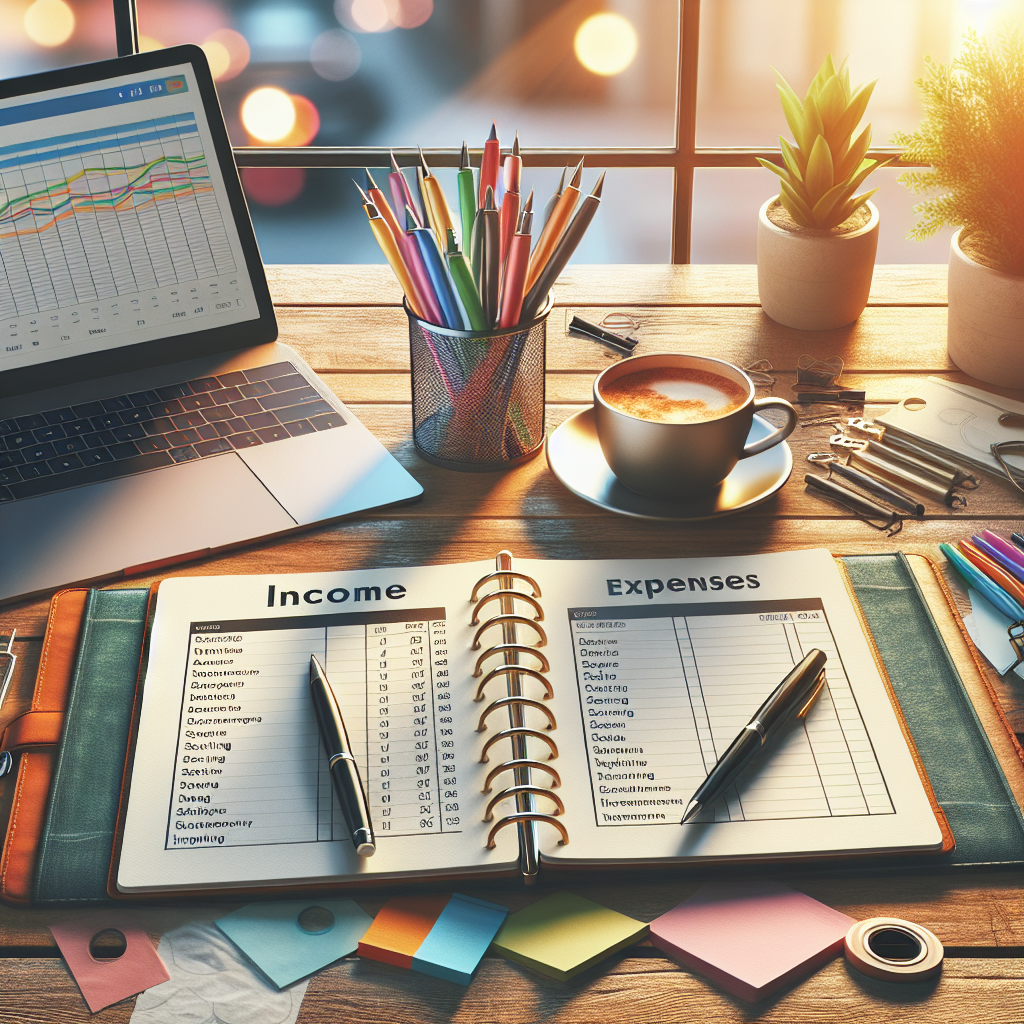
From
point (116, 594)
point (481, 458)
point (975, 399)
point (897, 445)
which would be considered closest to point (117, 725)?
point (116, 594)

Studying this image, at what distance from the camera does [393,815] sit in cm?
61

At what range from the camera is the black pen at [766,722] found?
0.61m

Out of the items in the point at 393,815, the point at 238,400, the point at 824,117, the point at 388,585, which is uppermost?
the point at 824,117

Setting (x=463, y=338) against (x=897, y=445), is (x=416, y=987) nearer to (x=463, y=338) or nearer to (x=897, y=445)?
(x=463, y=338)

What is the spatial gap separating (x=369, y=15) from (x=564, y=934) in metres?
2.98

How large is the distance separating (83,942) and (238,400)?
565 millimetres

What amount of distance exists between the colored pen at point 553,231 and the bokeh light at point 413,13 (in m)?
2.88

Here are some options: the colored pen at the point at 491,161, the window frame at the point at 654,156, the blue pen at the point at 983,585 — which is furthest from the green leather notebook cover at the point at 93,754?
the window frame at the point at 654,156

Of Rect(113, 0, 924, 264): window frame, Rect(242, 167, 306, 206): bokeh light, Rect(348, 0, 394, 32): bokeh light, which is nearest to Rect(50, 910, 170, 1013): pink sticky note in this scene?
Rect(113, 0, 924, 264): window frame

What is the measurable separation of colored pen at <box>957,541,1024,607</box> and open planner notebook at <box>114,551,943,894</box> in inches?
4.8

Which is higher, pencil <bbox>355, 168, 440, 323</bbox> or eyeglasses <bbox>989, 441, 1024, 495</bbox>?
pencil <bbox>355, 168, 440, 323</bbox>

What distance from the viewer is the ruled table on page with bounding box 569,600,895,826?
0.62 meters

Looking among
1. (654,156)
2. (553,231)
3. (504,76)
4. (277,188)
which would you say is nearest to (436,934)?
(553,231)

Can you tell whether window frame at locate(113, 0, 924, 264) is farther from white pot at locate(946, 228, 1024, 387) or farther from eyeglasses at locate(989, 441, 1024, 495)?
eyeglasses at locate(989, 441, 1024, 495)
